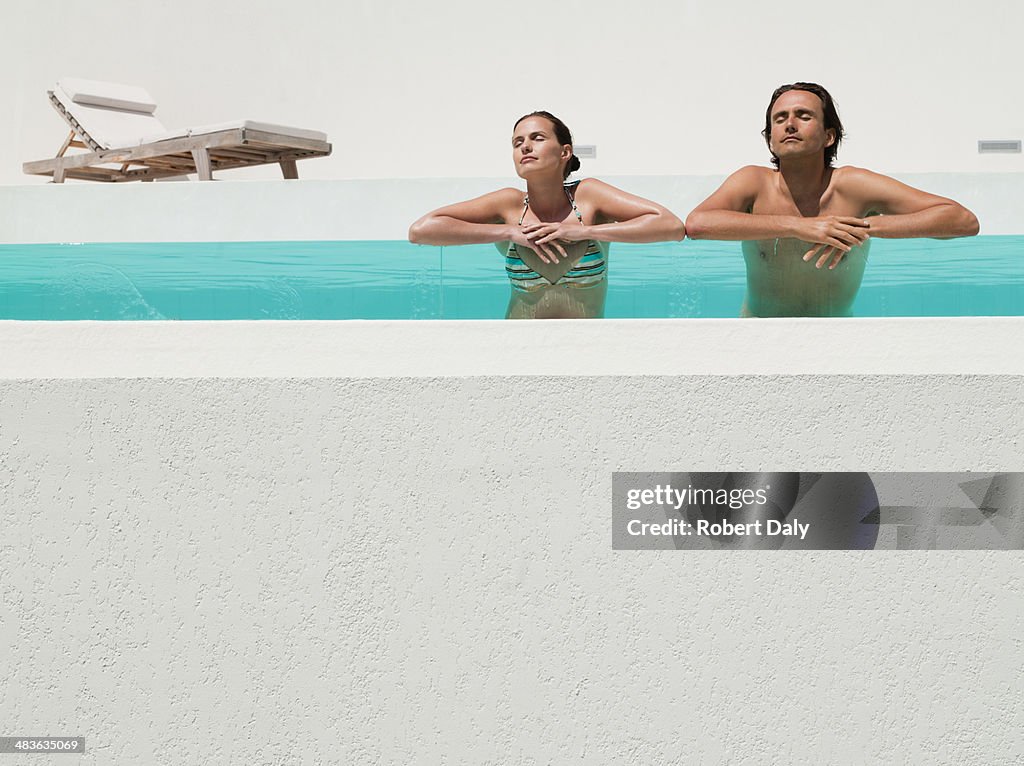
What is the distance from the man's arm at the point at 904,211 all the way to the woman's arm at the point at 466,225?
34.5 inches

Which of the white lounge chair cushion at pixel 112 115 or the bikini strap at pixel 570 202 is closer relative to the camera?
the bikini strap at pixel 570 202

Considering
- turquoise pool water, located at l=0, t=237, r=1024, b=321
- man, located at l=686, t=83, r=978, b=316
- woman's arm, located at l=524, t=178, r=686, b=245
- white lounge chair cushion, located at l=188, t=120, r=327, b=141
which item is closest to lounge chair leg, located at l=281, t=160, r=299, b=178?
white lounge chair cushion, located at l=188, t=120, r=327, b=141

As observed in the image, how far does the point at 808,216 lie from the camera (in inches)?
88.4

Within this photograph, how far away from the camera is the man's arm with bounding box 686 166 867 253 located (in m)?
2.15

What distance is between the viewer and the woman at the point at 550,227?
222 cm

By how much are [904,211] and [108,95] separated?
288 inches

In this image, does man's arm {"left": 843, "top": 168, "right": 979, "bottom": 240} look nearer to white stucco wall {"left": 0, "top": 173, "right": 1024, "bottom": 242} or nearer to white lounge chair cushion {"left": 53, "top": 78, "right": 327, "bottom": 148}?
white stucco wall {"left": 0, "top": 173, "right": 1024, "bottom": 242}

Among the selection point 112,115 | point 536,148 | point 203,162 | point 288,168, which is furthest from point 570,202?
point 112,115

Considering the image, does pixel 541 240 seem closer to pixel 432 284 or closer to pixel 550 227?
pixel 550 227

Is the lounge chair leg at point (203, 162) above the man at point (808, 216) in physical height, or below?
above

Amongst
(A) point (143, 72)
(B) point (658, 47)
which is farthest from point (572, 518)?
(A) point (143, 72)

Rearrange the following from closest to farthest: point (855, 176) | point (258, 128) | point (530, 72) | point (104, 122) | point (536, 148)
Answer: point (855, 176) → point (536, 148) → point (258, 128) → point (104, 122) → point (530, 72)

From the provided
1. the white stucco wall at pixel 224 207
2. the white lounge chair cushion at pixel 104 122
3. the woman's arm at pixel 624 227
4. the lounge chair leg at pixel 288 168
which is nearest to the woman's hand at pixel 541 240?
the woman's arm at pixel 624 227

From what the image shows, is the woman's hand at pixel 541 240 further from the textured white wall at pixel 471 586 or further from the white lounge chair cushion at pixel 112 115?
the white lounge chair cushion at pixel 112 115
